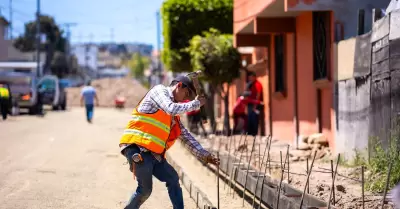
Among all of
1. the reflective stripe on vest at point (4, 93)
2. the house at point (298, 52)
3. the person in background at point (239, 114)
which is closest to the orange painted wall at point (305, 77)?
the house at point (298, 52)

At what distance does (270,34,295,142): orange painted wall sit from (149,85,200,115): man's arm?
36.1 ft

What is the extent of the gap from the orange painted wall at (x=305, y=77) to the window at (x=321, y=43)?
0.25 meters

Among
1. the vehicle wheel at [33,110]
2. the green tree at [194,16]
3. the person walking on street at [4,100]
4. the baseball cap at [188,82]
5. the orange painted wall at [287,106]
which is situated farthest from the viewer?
the vehicle wheel at [33,110]

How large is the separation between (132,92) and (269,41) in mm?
56546

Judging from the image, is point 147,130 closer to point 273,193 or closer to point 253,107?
point 273,193

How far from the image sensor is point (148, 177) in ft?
21.5

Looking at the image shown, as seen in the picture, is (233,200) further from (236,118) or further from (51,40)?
(51,40)

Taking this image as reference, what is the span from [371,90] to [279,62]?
855 cm

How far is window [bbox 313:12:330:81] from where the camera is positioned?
14.0 meters

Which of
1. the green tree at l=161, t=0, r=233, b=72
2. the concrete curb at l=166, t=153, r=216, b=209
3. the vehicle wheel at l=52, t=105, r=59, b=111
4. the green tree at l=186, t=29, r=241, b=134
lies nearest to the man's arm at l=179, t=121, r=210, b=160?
the concrete curb at l=166, t=153, r=216, b=209

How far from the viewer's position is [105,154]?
15625mm

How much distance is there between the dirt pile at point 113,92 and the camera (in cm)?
6994

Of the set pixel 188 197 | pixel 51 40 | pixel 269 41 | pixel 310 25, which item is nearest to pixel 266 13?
pixel 310 25

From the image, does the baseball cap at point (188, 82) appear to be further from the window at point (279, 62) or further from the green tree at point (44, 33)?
the green tree at point (44, 33)
